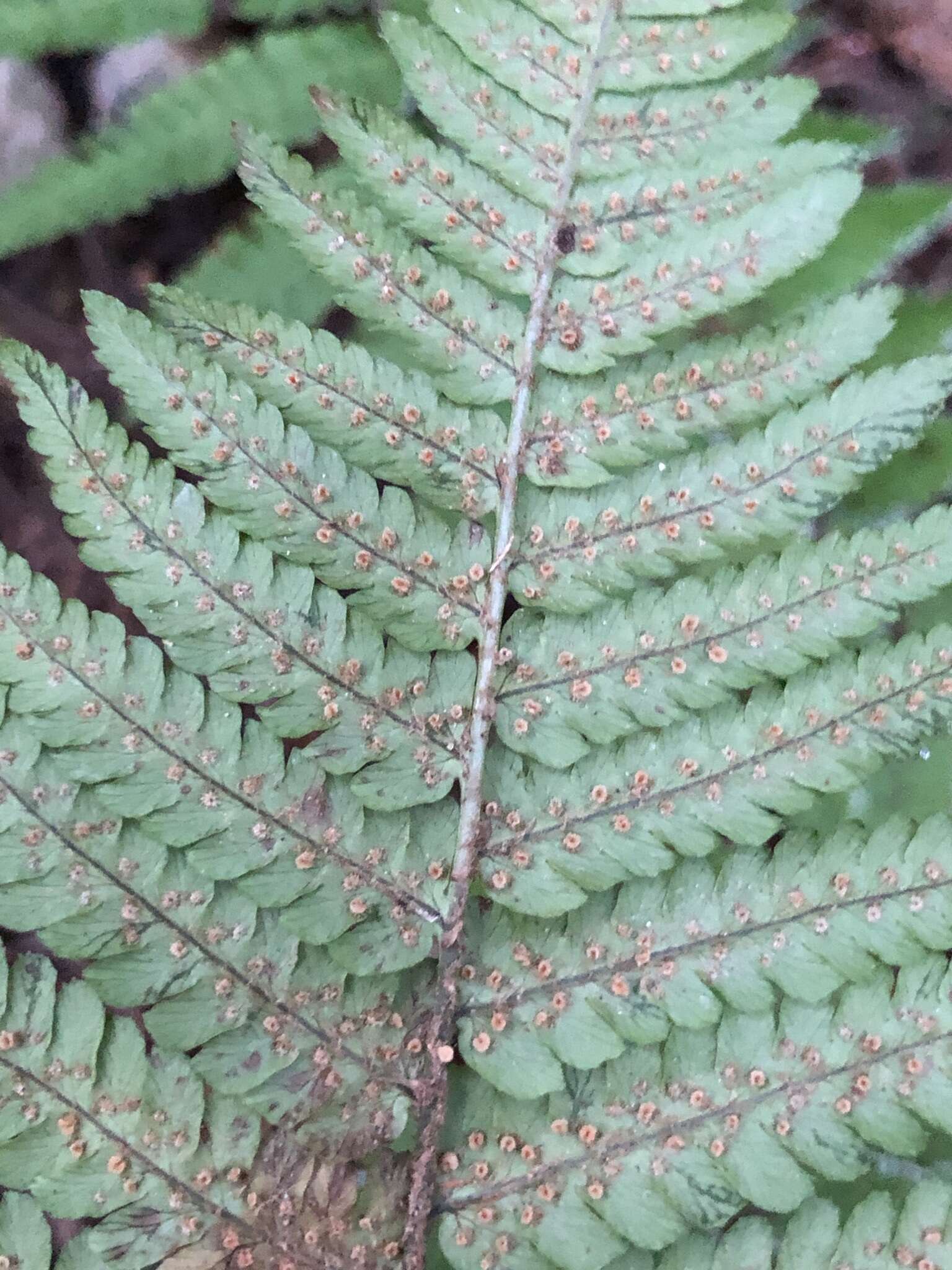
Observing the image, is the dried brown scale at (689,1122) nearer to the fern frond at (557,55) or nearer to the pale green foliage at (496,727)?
the pale green foliage at (496,727)

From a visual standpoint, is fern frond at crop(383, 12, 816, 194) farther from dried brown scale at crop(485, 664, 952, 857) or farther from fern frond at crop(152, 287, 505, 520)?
dried brown scale at crop(485, 664, 952, 857)

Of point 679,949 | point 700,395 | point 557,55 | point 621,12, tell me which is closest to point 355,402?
point 700,395

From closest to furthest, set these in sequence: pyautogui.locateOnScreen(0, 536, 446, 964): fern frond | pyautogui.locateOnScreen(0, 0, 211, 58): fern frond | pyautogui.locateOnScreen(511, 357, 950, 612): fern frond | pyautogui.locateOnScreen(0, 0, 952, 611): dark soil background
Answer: pyautogui.locateOnScreen(0, 536, 446, 964): fern frond → pyautogui.locateOnScreen(511, 357, 950, 612): fern frond → pyautogui.locateOnScreen(0, 0, 211, 58): fern frond → pyautogui.locateOnScreen(0, 0, 952, 611): dark soil background

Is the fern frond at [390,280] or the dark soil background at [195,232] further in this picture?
the dark soil background at [195,232]

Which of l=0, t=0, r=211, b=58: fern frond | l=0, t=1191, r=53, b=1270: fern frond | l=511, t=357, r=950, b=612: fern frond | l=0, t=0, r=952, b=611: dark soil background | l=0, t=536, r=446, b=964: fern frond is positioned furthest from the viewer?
l=0, t=0, r=952, b=611: dark soil background

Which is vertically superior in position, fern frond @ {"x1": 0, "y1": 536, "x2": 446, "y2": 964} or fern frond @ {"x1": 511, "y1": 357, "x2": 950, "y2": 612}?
fern frond @ {"x1": 511, "y1": 357, "x2": 950, "y2": 612}

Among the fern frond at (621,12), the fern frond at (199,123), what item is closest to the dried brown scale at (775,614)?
the fern frond at (621,12)

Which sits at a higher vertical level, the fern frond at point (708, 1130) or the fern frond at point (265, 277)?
the fern frond at point (265, 277)

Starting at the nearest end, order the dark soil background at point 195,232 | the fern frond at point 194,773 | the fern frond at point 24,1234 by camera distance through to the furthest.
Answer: the fern frond at point 24,1234, the fern frond at point 194,773, the dark soil background at point 195,232

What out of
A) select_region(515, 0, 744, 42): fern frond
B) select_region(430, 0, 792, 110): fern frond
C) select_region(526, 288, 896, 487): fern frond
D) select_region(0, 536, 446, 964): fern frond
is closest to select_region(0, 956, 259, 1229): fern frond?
select_region(0, 536, 446, 964): fern frond
